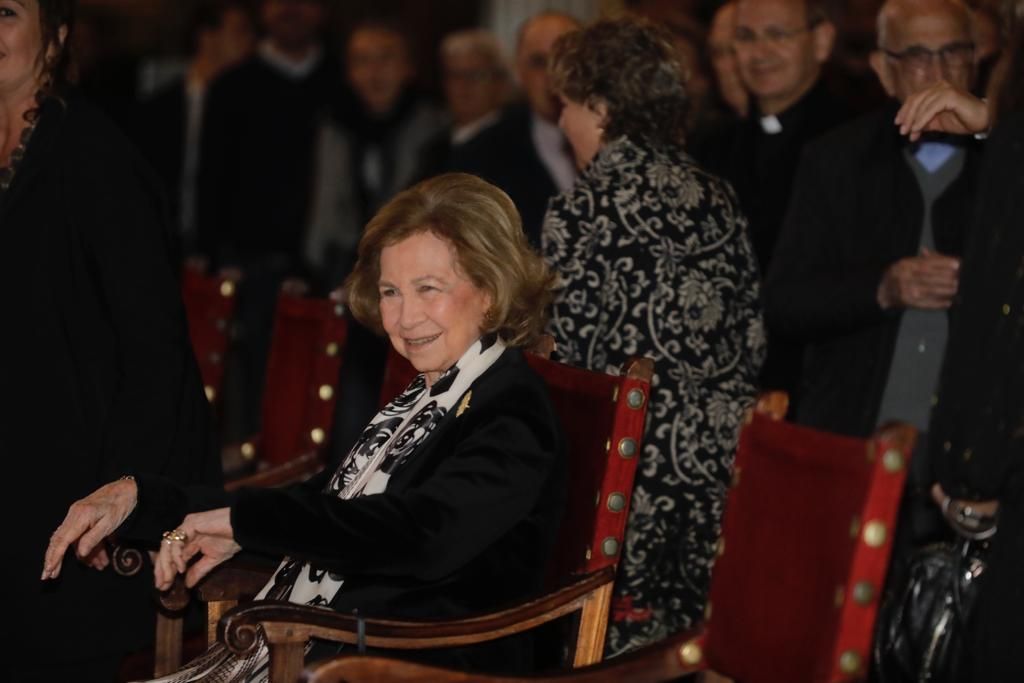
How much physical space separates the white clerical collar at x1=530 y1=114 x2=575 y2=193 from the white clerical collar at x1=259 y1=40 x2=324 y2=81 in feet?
9.02

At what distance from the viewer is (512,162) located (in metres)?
5.04

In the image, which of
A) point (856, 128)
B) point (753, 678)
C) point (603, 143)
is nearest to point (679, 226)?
point (603, 143)

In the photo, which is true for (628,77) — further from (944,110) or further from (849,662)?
(849,662)

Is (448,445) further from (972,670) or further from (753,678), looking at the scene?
(972,670)

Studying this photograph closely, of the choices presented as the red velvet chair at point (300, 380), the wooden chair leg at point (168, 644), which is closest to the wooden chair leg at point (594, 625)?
the wooden chair leg at point (168, 644)

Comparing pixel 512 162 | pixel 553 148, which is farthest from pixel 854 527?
pixel 553 148

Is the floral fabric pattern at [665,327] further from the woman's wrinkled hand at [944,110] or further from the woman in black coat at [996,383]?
the woman in black coat at [996,383]

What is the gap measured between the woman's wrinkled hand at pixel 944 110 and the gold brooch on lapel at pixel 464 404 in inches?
33.5

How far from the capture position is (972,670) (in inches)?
87.1

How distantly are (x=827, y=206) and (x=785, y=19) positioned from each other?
783 mm

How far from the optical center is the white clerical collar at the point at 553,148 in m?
5.17

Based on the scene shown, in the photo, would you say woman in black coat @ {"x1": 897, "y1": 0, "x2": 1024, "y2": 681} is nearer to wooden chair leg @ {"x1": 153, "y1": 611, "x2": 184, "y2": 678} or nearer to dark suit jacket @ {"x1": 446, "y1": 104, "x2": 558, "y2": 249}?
wooden chair leg @ {"x1": 153, "y1": 611, "x2": 184, "y2": 678}

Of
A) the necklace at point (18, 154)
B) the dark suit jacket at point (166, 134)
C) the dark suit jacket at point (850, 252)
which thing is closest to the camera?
the necklace at point (18, 154)

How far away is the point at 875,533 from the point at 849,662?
174 millimetres
